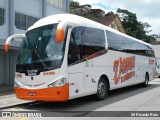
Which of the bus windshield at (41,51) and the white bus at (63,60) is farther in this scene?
the bus windshield at (41,51)

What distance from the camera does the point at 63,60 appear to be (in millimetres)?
10836

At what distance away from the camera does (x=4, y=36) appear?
68.6 ft

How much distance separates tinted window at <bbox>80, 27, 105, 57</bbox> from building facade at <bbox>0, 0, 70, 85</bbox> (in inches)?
266

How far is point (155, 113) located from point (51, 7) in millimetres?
18542

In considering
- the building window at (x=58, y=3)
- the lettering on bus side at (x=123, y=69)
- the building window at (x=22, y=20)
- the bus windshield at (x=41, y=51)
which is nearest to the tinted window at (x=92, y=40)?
the bus windshield at (x=41, y=51)

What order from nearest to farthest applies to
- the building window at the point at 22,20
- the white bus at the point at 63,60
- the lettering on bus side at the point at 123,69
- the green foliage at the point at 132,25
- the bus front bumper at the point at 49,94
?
the bus front bumper at the point at 49,94 → the white bus at the point at 63,60 → the lettering on bus side at the point at 123,69 → the building window at the point at 22,20 → the green foliage at the point at 132,25

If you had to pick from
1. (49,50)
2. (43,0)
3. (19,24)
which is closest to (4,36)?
(19,24)

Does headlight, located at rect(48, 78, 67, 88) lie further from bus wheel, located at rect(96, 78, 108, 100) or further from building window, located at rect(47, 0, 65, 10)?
building window, located at rect(47, 0, 65, 10)

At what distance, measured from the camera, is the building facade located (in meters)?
21.1

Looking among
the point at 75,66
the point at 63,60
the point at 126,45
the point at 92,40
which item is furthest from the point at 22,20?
the point at 63,60

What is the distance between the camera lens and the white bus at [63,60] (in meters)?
10.8

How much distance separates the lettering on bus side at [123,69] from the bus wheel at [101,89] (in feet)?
4.37

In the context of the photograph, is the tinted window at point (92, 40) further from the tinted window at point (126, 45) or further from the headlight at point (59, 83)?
the headlight at point (59, 83)

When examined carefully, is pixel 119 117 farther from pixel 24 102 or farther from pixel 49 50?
pixel 24 102
